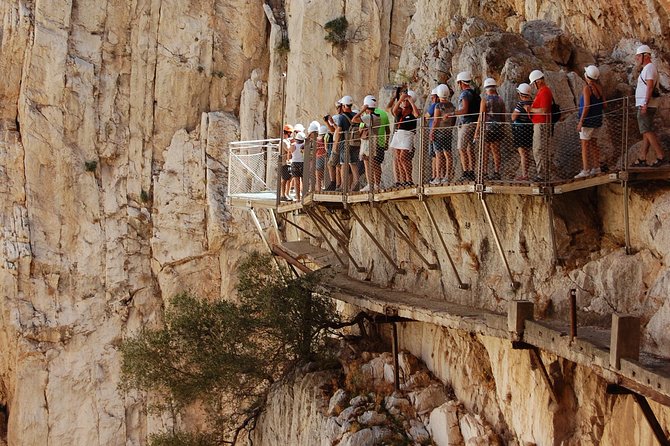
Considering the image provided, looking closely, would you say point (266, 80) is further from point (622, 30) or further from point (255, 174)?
point (622, 30)

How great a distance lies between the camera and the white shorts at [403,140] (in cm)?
1562

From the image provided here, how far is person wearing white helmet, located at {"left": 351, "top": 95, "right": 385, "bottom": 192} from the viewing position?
16844 mm

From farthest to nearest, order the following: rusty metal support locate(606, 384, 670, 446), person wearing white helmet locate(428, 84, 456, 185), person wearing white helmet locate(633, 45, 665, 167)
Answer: person wearing white helmet locate(428, 84, 456, 185) → person wearing white helmet locate(633, 45, 665, 167) → rusty metal support locate(606, 384, 670, 446)

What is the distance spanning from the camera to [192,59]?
37.1 metres

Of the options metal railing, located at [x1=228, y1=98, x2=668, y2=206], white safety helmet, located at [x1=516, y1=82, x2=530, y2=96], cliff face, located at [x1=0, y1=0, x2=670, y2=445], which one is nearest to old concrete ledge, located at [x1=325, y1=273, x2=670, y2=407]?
metal railing, located at [x1=228, y1=98, x2=668, y2=206]

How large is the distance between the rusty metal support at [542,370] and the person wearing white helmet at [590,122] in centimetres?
A: 232

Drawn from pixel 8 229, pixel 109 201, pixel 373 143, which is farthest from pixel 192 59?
pixel 373 143

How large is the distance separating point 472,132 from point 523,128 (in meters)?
0.83

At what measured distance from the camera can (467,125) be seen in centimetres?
1401

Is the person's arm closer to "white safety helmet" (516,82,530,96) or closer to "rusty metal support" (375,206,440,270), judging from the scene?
"white safety helmet" (516,82,530,96)

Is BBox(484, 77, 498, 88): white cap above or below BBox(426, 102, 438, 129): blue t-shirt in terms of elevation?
above

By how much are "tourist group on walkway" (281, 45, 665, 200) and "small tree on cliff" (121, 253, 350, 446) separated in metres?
2.94

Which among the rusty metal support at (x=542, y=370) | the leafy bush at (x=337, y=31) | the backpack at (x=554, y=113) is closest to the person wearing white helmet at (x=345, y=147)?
the backpack at (x=554, y=113)

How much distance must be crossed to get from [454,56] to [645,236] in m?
6.02
